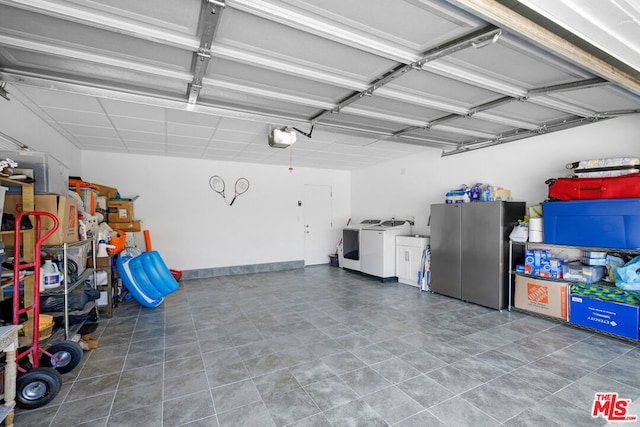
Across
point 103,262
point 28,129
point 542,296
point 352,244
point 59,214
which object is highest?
point 28,129

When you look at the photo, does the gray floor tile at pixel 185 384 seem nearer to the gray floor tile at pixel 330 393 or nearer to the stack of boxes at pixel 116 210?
the gray floor tile at pixel 330 393

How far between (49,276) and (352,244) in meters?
5.18

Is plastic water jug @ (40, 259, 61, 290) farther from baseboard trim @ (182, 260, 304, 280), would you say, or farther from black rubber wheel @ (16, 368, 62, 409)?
baseboard trim @ (182, 260, 304, 280)

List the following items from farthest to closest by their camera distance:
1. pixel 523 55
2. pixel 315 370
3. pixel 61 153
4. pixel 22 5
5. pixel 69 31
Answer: pixel 61 153 < pixel 315 370 < pixel 523 55 < pixel 69 31 < pixel 22 5

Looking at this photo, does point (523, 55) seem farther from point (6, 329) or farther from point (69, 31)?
point (6, 329)

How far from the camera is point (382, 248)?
586cm

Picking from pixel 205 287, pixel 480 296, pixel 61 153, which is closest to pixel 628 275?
pixel 480 296

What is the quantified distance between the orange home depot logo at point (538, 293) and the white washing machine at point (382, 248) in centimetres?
237

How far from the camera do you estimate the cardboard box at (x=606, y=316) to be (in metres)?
3.08

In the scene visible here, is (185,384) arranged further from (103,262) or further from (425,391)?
(103,262)

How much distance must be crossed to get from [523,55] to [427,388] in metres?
2.56

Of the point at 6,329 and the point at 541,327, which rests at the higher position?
the point at 6,329

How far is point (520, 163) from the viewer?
4.38 metres

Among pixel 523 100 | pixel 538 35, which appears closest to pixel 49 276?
pixel 538 35
